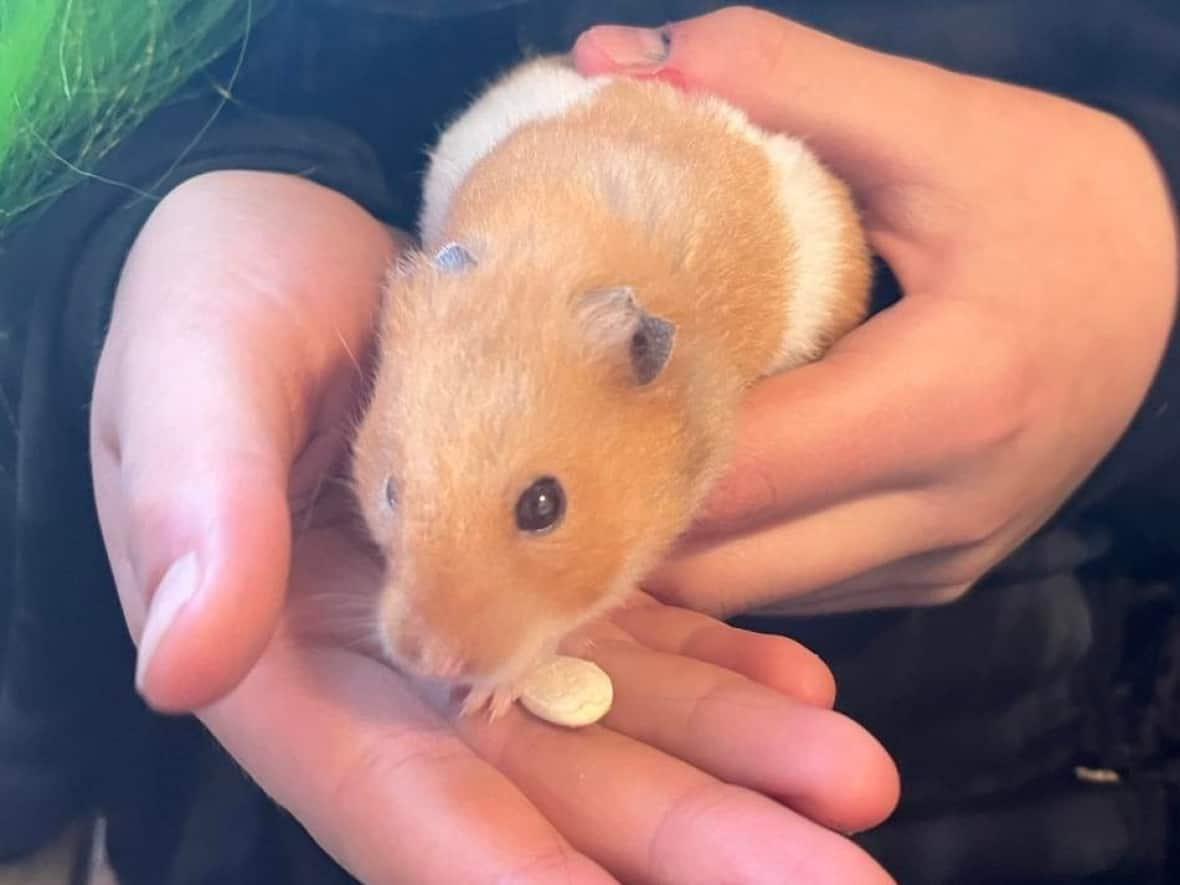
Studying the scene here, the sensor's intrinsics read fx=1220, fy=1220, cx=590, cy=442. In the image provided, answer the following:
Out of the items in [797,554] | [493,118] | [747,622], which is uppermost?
[493,118]

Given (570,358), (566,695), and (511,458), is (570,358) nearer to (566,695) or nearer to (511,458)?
(511,458)

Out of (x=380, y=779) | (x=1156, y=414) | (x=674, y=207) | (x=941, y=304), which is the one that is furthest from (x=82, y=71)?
(x=1156, y=414)

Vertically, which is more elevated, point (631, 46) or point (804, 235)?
point (631, 46)

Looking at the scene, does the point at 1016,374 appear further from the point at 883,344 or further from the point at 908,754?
the point at 908,754

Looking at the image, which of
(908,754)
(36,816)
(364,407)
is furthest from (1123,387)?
(36,816)

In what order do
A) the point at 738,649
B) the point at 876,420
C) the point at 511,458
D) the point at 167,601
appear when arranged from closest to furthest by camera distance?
the point at 167,601
the point at 511,458
the point at 738,649
the point at 876,420

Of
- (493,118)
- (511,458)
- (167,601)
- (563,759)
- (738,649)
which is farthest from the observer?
(493,118)

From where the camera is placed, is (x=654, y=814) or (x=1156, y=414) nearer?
(x=654, y=814)

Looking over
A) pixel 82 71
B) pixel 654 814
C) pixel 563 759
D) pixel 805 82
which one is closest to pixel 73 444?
pixel 82 71
